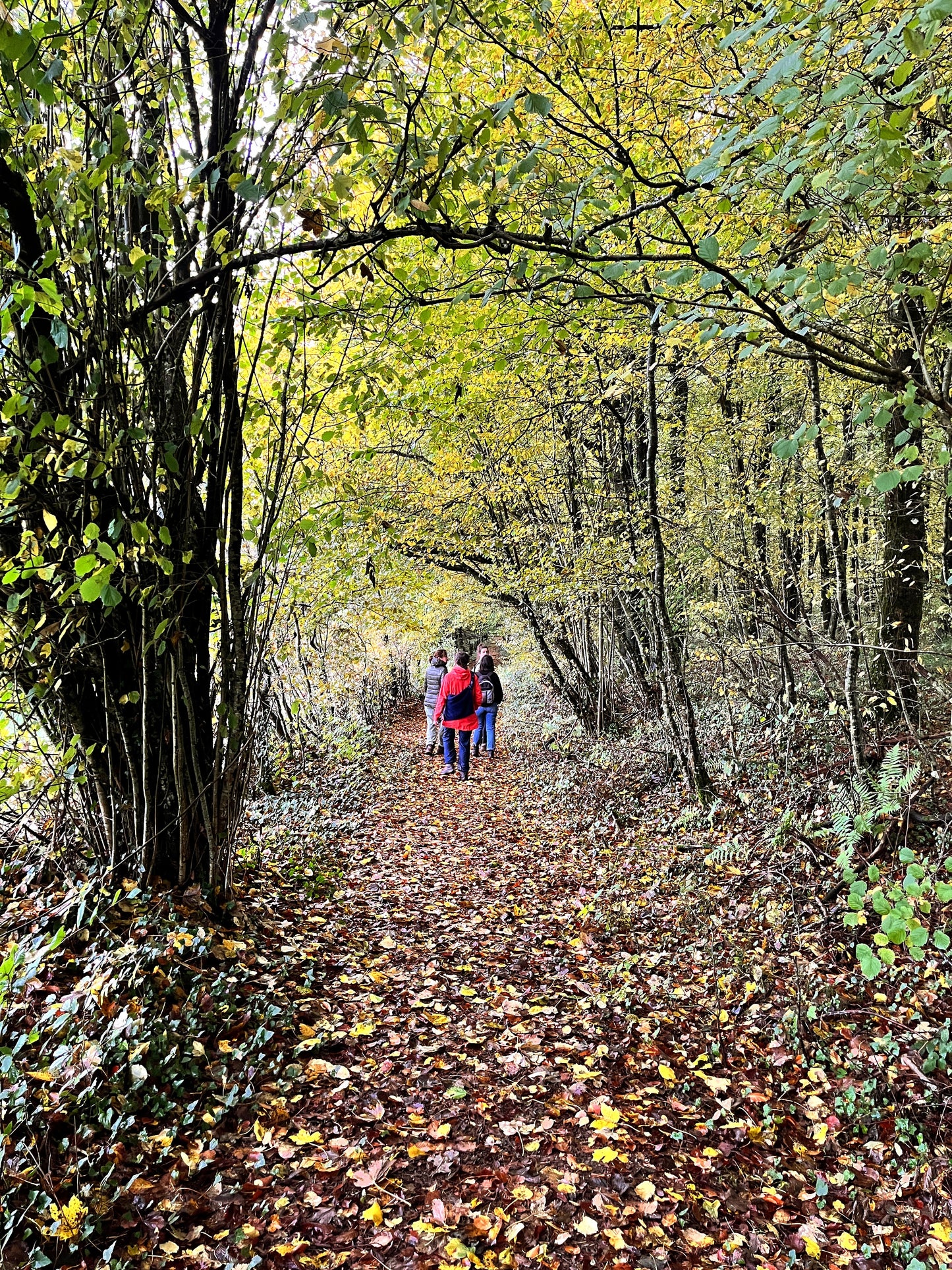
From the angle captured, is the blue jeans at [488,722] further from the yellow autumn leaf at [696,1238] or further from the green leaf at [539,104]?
the green leaf at [539,104]

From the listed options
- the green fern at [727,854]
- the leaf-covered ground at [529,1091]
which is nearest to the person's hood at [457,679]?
the leaf-covered ground at [529,1091]

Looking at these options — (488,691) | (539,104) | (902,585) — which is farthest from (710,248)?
(488,691)

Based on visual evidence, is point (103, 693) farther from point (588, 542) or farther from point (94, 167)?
point (588, 542)

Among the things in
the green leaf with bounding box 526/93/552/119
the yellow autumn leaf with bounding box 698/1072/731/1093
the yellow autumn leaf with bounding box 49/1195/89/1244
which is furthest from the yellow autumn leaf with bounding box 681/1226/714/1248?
the green leaf with bounding box 526/93/552/119

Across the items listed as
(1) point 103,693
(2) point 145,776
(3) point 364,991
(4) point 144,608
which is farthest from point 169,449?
(3) point 364,991

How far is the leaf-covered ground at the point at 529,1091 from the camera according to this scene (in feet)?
9.36

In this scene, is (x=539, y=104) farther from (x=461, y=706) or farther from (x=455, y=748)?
(x=455, y=748)

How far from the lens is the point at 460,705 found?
11.4 m

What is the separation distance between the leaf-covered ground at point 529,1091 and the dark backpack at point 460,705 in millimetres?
5324

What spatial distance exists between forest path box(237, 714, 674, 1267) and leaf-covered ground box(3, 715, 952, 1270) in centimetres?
1

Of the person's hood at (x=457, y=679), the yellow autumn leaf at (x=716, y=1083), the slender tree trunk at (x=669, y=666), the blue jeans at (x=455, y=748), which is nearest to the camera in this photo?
the yellow autumn leaf at (x=716, y=1083)

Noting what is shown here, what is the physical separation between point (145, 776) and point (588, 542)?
6.88m

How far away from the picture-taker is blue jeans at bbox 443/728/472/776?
455 inches

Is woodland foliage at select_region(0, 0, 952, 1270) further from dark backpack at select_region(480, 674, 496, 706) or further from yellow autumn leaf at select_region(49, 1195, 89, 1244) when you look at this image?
dark backpack at select_region(480, 674, 496, 706)
